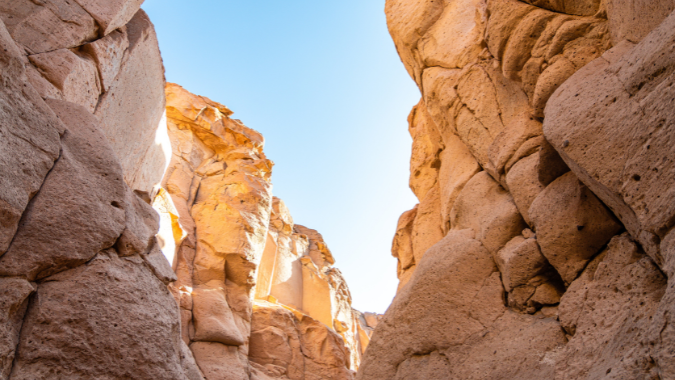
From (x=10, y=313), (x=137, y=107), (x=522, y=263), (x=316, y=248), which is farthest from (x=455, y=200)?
(x=316, y=248)

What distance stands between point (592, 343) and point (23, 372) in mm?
5101

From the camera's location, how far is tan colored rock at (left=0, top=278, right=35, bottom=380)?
3193mm

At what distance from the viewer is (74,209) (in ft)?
13.2

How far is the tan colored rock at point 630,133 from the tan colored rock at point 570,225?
0.36 m

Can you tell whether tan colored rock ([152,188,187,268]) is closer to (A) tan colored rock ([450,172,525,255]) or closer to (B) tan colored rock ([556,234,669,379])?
(A) tan colored rock ([450,172,525,255])

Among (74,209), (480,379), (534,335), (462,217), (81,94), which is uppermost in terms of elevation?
(81,94)

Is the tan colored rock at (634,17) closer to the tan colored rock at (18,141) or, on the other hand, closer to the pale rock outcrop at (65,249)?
the pale rock outcrop at (65,249)

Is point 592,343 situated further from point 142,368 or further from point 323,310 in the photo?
point 323,310

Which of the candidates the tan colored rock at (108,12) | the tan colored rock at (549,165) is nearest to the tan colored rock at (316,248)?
the tan colored rock at (108,12)

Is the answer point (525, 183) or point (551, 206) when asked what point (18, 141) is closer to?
point (551, 206)

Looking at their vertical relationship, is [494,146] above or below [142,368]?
above

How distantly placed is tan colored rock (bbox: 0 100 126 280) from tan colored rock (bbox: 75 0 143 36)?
182 centimetres

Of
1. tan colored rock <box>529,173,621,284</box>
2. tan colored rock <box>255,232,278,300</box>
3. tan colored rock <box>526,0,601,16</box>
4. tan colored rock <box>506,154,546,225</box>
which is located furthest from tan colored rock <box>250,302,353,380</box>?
tan colored rock <box>526,0,601,16</box>

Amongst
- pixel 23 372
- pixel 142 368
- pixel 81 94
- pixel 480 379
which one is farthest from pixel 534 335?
pixel 81 94
